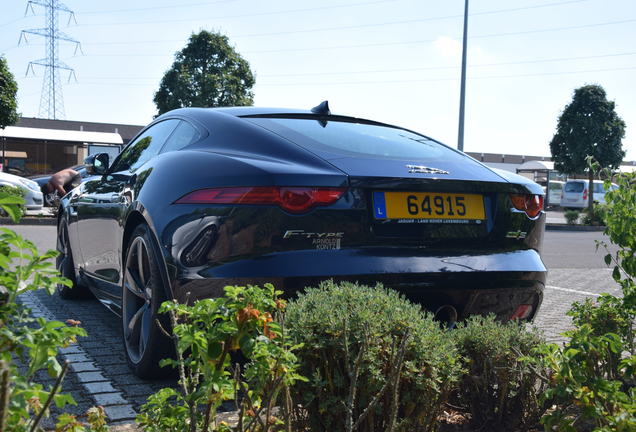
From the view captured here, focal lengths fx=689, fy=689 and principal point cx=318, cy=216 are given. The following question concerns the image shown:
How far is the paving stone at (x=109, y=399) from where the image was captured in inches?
126

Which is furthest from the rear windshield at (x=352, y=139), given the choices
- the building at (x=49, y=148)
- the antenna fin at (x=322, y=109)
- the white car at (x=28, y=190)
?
the building at (x=49, y=148)

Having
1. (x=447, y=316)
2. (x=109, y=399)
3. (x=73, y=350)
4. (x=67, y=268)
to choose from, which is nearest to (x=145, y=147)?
(x=73, y=350)

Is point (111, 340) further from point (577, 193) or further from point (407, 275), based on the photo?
point (577, 193)

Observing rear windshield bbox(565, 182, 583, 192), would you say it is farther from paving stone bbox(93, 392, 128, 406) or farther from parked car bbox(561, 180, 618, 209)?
paving stone bbox(93, 392, 128, 406)

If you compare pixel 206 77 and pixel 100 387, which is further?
pixel 206 77

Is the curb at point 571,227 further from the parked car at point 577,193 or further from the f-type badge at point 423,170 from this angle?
the f-type badge at point 423,170

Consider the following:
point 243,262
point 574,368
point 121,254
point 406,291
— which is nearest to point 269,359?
point 574,368

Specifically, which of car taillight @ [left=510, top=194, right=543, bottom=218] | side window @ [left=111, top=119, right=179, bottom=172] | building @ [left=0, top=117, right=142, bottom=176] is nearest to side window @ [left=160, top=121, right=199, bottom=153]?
side window @ [left=111, top=119, right=179, bottom=172]

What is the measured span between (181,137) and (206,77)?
110 feet

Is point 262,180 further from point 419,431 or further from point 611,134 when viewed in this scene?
point 611,134

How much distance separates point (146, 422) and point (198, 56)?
3701cm

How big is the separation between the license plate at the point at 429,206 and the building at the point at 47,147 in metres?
31.4

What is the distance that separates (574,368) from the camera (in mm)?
2131

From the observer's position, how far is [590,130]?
32531 mm
